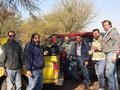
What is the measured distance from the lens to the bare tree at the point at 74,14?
1976 inches

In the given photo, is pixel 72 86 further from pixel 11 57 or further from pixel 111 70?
pixel 11 57

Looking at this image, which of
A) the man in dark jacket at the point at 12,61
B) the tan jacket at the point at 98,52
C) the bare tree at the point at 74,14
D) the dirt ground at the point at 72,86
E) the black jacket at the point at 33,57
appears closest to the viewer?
the black jacket at the point at 33,57

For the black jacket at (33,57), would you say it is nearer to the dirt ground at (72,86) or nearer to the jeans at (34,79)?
the jeans at (34,79)

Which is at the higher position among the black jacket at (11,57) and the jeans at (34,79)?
the black jacket at (11,57)

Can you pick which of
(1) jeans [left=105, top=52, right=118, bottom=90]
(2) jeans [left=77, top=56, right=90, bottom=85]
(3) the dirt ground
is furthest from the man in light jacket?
(2) jeans [left=77, top=56, right=90, bottom=85]

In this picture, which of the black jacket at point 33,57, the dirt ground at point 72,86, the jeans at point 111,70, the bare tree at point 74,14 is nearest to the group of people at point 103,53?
the jeans at point 111,70

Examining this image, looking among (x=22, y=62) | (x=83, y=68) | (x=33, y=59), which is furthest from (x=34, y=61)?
(x=83, y=68)

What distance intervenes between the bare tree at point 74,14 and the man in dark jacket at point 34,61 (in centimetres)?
3998

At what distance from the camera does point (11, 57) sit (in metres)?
9.60

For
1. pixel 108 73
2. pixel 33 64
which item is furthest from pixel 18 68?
pixel 108 73

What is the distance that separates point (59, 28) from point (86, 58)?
37483mm

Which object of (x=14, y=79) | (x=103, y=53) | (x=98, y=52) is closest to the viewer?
(x=14, y=79)

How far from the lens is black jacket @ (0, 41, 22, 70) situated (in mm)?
9570

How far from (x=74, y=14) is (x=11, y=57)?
41.5 metres
